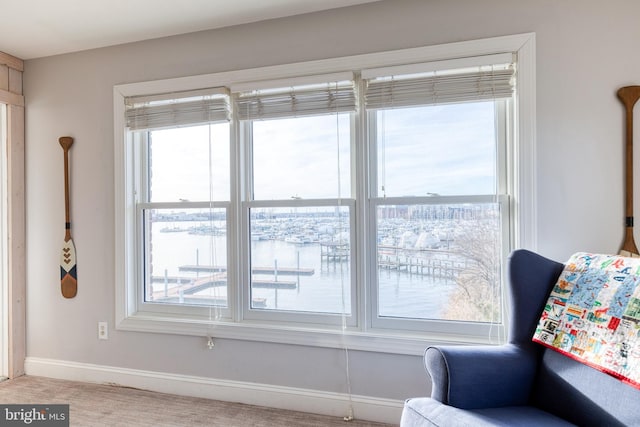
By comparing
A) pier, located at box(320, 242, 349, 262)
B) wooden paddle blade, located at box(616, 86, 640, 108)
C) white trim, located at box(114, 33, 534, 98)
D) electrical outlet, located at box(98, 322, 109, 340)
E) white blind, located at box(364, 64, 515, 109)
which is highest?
white trim, located at box(114, 33, 534, 98)

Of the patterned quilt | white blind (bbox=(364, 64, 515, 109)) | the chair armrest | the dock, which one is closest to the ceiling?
white blind (bbox=(364, 64, 515, 109))

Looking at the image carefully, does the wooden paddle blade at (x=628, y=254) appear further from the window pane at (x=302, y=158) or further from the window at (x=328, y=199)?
the window pane at (x=302, y=158)

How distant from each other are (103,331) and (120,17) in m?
2.07

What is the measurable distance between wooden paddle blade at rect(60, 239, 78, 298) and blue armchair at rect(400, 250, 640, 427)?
97.4 inches

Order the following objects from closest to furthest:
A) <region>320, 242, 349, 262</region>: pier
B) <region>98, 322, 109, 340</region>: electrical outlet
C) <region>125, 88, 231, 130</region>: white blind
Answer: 1. <region>320, 242, 349, 262</region>: pier
2. <region>125, 88, 231, 130</region>: white blind
3. <region>98, 322, 109, 340</region>: electrical outlet

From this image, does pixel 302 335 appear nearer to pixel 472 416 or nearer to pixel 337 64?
pixel 472 416

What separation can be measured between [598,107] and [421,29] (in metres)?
0.97

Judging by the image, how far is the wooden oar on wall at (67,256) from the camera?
2691 millimetres

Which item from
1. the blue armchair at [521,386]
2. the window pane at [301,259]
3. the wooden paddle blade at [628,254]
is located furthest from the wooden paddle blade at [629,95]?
the window pane at [301,259]

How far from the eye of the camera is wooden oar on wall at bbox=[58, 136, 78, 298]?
2691mm

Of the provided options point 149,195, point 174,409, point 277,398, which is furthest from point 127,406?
point 149,195

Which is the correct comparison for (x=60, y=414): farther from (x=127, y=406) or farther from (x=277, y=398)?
(x=277, y=398)

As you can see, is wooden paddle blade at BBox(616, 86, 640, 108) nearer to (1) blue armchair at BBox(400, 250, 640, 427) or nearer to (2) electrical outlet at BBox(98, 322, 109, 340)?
(1) blue armchair at BBox(400, 250, 640, 427)

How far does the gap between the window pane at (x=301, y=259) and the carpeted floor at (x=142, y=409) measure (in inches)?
23.8
